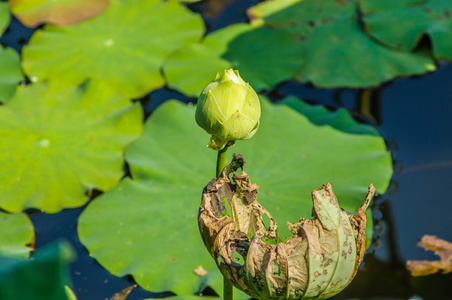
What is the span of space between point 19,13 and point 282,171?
5.74 feet

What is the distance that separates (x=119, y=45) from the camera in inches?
92.2

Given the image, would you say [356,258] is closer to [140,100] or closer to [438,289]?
[438,289]

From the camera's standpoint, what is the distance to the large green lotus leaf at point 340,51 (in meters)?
2.17

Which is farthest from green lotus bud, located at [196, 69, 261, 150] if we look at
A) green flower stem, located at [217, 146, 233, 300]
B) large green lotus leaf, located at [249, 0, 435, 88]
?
large green lotus leaf, located at [249, 0, 435, 88]

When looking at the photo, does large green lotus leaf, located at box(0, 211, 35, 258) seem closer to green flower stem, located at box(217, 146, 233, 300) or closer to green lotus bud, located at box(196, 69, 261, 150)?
green flower stem, located at box(217, 146, 233, 300)

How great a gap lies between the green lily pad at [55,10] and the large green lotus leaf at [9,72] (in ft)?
0.87

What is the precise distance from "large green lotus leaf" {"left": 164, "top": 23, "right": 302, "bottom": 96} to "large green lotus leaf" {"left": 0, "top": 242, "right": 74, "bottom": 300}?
1705 mm

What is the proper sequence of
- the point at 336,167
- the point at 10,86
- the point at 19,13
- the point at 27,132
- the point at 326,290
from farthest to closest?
the point at 19,13, the point at 10,86, the point at 27,132, the point at 336,167, the point at 326,290

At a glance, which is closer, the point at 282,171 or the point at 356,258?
the point at 356,258

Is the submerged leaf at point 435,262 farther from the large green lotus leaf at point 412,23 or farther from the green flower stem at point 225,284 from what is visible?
the large green lotus leaf at point 412,23

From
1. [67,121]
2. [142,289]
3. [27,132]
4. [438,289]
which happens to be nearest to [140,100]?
[67,121]

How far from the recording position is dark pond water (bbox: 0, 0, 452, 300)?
1.58 m

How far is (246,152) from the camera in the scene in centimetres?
181

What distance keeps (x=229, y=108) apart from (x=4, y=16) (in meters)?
2.00
